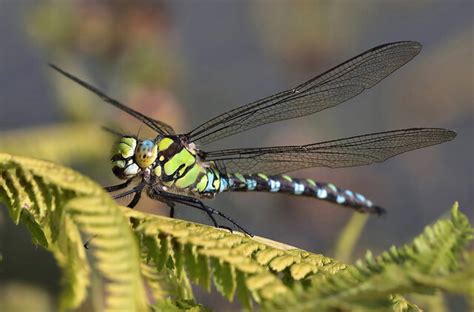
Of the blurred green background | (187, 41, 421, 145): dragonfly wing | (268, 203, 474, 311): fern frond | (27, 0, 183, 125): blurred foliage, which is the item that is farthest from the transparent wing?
(27, 0, 183, 125): blurred foliage

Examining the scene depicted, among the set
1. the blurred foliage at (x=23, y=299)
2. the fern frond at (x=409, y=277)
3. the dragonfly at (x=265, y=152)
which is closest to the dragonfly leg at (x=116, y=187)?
the dragonfly at (x=265, y=152)

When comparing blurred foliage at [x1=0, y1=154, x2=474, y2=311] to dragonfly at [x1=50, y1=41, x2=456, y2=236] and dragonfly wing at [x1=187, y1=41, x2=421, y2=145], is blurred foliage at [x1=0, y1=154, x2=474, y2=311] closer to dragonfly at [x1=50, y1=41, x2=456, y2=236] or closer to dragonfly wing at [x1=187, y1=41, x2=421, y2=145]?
dragonfly at [x1=50, y1=41, x2=456, y2=236]

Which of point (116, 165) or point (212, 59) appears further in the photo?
point (212, 59)

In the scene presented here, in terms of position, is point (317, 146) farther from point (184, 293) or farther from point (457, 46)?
point (457, 46)

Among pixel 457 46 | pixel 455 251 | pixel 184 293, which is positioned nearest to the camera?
pixel 455 251

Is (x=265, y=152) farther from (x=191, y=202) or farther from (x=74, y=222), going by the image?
(x=74, y=222)

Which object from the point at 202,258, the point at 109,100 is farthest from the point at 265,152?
the point at 202,258

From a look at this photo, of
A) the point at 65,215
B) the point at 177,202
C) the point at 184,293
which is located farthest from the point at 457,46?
the point at 65,215
